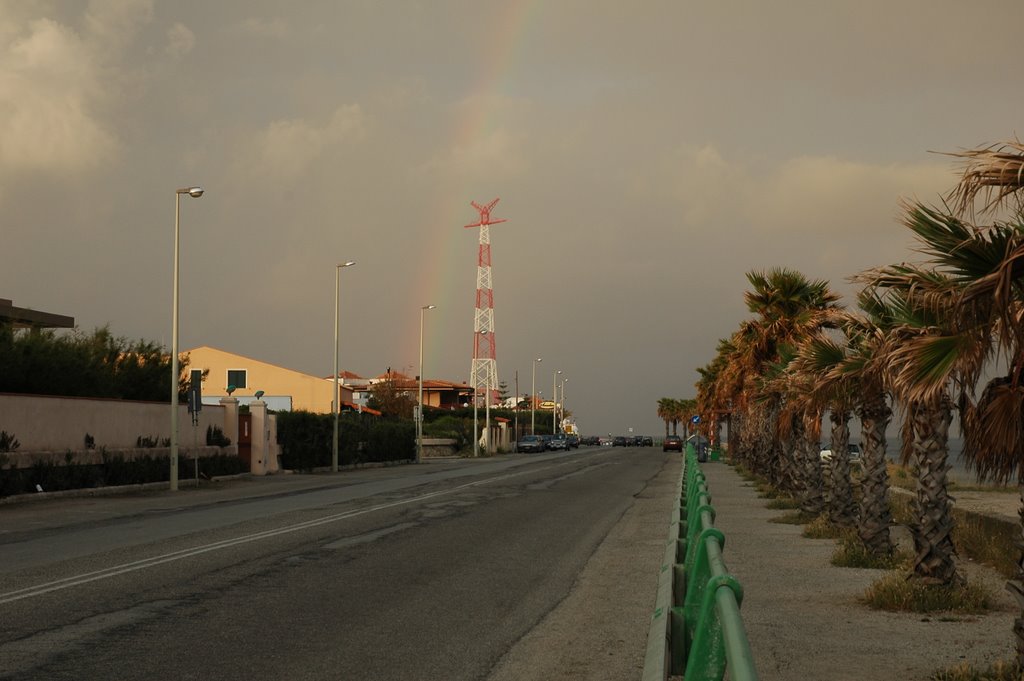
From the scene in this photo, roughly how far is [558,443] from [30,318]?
70055 mm

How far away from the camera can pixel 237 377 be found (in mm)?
87438

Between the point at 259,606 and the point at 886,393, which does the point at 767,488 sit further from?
the point at 259,606

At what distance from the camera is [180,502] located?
93.1 ft

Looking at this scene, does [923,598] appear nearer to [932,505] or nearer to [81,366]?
[932,505]

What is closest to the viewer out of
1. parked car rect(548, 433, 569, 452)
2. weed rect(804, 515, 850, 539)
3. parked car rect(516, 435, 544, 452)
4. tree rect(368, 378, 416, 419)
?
weed rect(804, 515, 850, 539)

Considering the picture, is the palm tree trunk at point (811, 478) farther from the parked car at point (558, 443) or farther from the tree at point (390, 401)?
the parked car at point (558, 443)

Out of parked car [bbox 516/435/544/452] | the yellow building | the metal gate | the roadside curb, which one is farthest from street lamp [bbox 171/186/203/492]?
parked car [bbox 516/435/544/452]

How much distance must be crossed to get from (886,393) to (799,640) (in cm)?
737

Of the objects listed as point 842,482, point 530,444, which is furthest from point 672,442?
point 842,482

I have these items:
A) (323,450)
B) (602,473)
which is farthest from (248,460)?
(602,473)

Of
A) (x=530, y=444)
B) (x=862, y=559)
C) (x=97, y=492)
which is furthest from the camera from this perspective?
(x=530, y=444)

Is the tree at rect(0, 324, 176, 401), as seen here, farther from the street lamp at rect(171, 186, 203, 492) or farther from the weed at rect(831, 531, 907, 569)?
the weed at rect(831, 531, 907, 569)

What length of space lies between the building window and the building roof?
40.2 meters

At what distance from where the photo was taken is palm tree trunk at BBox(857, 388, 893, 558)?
16.2 m
